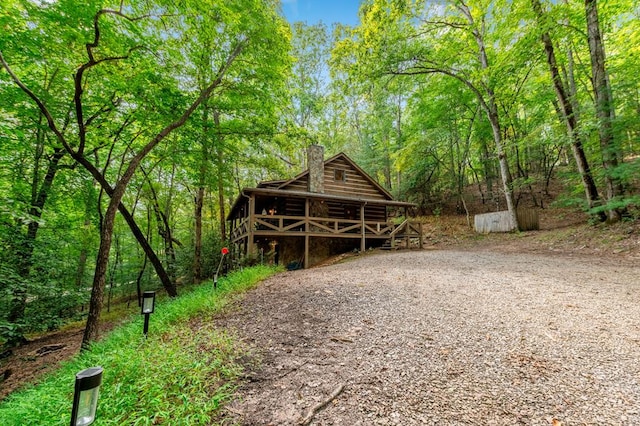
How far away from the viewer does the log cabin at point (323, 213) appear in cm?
1205

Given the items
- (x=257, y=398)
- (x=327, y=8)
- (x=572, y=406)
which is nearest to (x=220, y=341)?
(x=257, y=398)

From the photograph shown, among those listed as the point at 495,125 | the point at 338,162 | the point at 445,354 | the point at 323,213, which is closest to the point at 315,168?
the point at 338,162

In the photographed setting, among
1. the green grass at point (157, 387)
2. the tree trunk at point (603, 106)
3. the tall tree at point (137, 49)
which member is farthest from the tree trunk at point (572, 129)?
the green grass at point (157, 387)

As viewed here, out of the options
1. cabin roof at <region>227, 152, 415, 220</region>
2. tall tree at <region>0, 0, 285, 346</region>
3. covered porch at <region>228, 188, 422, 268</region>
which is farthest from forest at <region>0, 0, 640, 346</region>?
covered porch at <region>228, 188, 422, 268</region>

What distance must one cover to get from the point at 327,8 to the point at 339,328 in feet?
54.1

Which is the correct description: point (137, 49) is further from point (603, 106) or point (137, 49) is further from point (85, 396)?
point (603, 106)

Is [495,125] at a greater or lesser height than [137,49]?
greater

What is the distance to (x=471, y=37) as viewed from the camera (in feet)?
44.2

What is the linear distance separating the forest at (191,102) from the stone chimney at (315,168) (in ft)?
7.51

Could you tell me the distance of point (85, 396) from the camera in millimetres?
1483

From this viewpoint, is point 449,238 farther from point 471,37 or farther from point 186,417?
point 186,417

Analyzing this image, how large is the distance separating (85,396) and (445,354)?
2888mm

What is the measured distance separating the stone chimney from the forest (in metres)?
2.29

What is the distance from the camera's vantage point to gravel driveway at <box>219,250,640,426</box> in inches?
75.8
